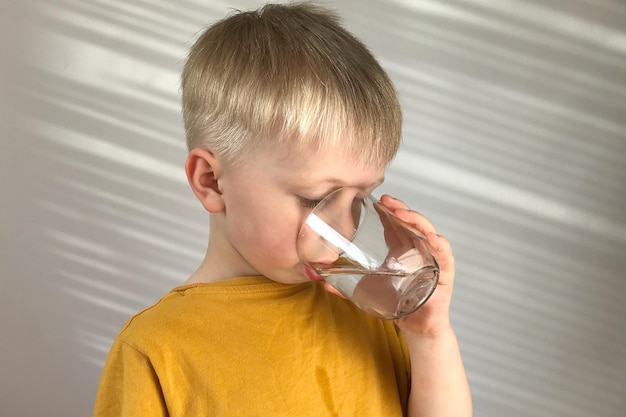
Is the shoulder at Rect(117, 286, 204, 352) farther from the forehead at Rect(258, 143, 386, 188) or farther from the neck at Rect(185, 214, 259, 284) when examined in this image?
the forehead at Rect(258, 143, 386, 188)

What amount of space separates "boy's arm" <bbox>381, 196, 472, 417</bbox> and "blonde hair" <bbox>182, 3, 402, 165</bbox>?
11 cm

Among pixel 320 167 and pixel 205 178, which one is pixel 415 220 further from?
pixel 205 178

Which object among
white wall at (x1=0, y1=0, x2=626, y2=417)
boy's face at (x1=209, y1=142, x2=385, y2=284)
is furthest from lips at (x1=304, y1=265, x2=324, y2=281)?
white wall at (x1=0, y1=0, x2=626, y2=417)

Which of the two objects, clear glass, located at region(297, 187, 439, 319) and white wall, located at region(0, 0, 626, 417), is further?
white wall, located at region(0, 0, 626, 417)

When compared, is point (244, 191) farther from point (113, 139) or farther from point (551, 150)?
point (551, 150)

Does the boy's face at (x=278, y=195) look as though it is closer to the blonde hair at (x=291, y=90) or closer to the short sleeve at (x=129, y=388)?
the blonde hair at (x=291, y=90)

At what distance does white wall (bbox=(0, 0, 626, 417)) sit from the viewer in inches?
51.7

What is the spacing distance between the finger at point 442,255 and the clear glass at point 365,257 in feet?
0.17

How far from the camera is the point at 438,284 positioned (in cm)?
82

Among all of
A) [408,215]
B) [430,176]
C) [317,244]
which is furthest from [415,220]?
[430,176]

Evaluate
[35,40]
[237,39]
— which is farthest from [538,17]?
[35,40]

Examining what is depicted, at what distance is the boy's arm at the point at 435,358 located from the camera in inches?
32.6

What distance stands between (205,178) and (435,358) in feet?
1.12

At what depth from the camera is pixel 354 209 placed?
0.74 meters
